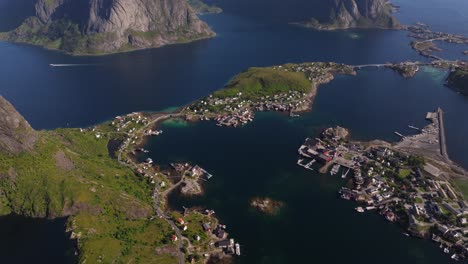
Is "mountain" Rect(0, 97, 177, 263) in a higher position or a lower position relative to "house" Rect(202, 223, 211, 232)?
higher

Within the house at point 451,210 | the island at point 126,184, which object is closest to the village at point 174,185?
the island at point 126,184

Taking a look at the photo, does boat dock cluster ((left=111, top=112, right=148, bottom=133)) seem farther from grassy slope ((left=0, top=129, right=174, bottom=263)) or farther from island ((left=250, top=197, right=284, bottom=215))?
island ((left=250, top=197, right=284, bottom=215))

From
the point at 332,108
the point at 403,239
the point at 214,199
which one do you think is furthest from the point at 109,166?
the point at 332,108

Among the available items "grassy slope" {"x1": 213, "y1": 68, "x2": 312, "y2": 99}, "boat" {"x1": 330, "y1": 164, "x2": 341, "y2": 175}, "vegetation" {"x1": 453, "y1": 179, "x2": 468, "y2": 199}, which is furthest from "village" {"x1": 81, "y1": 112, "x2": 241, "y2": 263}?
"vegetation" {"x1": 453, "y1": 179, "x2": 468, "y2": 199}

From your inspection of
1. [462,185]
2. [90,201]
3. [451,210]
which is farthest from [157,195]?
[462,185]

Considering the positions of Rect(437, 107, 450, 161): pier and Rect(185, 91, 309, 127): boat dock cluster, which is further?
Rect(185, 91, 309, 127): boat dock cluster

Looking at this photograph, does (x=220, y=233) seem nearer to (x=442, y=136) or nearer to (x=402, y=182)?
(x=402, y=182)
